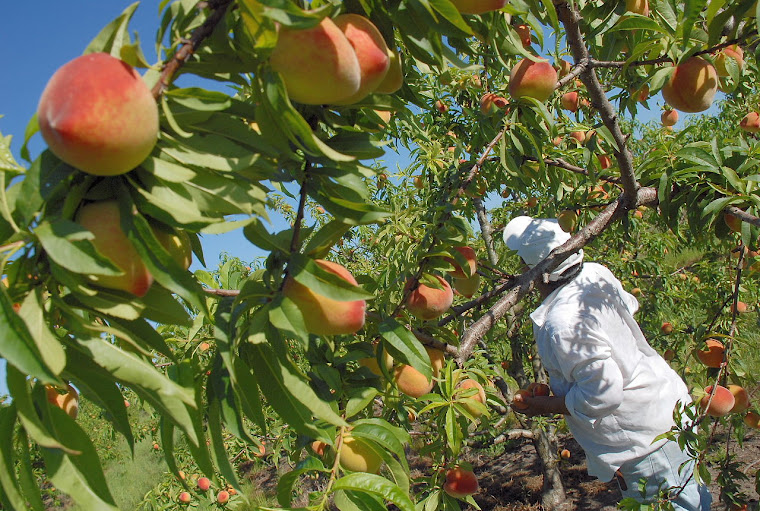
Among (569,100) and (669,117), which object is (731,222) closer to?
(569,100)

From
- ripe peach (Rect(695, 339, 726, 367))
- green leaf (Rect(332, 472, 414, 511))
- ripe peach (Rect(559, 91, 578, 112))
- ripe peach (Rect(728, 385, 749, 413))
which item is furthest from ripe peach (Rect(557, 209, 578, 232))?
green leaf (Rect(332, 472, 414, 511))

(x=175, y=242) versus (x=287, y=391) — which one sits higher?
(x=175, y=242)

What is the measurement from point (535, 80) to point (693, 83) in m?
0.38

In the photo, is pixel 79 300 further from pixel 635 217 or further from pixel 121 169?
pixel 635 217

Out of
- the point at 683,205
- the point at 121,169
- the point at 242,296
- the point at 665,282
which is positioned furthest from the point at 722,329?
the point at 121,169

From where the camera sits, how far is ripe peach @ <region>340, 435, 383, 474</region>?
91cm

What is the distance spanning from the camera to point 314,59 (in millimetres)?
557

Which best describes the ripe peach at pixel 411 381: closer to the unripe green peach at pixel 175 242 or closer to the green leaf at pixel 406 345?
the green leaf at pixel 406 345

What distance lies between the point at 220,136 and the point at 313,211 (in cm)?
349

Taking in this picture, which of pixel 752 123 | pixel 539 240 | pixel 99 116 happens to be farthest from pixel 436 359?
pixel 752 123

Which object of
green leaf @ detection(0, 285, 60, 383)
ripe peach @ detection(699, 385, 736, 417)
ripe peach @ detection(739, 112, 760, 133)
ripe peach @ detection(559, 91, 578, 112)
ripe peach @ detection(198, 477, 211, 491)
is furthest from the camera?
ripe peach @ detection(198, 477, 211, 491)

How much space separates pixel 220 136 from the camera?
0.57m

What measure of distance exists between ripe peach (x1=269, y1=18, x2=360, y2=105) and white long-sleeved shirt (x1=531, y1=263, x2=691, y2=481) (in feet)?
4.83

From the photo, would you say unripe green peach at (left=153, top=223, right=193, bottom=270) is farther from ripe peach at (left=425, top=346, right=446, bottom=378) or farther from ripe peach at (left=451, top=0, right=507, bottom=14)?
ripe peach at (left=425, top=346, right=446, bottom=378)
